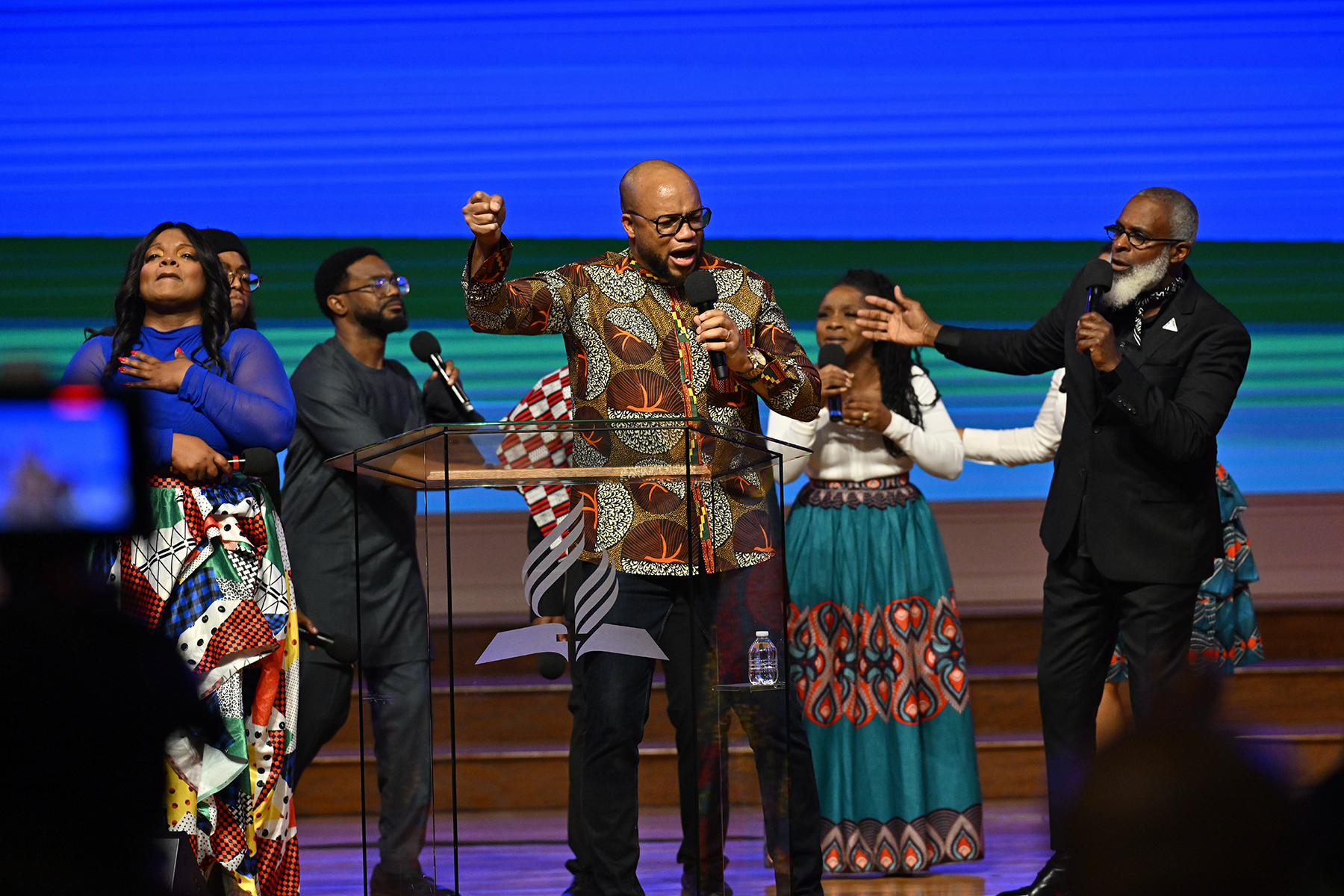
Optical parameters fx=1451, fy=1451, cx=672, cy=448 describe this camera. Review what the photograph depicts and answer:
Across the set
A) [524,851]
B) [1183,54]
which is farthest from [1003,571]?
[524,851]

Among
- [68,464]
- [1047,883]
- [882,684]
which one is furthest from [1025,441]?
[68,464]

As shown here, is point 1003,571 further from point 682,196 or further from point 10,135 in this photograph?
point 10,135

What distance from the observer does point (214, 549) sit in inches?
107

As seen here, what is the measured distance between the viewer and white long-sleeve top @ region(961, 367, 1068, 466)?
3971 mm

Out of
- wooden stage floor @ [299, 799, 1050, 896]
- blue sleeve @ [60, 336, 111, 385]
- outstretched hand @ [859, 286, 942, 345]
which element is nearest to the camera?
wooden stage floor @ [299, 799, 1050, 896]

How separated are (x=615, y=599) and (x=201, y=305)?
1.11m

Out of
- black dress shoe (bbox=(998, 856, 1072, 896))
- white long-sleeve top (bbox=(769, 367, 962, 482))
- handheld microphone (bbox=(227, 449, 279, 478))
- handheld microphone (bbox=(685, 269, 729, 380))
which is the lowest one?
black dress shoe (bbox=(998, 856, 1072, 896))

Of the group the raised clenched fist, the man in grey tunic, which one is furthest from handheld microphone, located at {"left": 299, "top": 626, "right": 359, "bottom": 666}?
the raised clenched fist

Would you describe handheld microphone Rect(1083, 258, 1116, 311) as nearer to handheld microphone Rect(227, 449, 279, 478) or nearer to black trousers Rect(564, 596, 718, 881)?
black trousers Rect(564, 596, 718, 881)

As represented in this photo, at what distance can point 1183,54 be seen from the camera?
5.88m

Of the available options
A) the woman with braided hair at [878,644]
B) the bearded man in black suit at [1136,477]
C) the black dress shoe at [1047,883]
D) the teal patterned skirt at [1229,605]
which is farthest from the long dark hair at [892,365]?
the black dress shoe at [1047,883]

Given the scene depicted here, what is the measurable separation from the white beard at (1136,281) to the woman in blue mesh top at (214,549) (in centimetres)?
181

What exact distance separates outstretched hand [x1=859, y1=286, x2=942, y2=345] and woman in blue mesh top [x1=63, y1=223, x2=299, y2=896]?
1448 millimetres

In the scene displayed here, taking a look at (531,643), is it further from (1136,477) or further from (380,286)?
(380,286)
